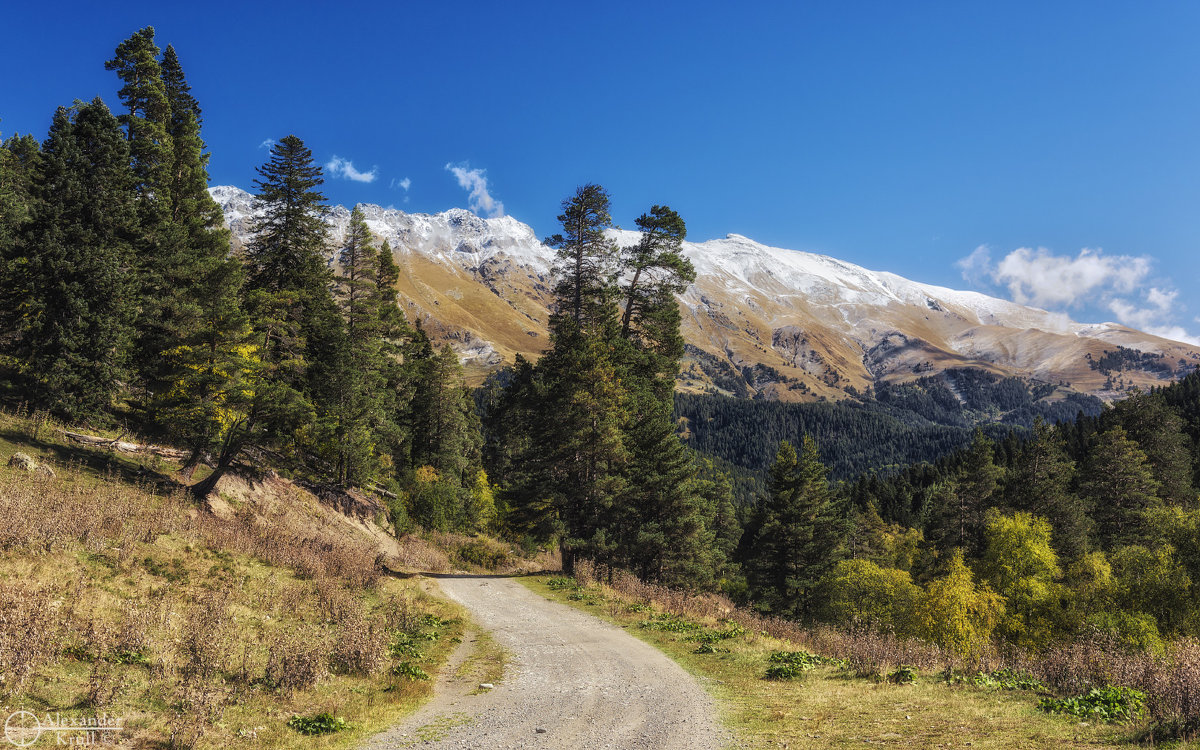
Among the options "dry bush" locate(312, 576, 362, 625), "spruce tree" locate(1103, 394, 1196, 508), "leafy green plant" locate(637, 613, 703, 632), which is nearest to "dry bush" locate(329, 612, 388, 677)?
"dry bush" locate(312, 576, 362, 625)

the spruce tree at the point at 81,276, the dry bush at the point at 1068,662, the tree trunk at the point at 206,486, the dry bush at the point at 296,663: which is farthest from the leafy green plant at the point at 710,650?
the spruce tree at the point at 81,276

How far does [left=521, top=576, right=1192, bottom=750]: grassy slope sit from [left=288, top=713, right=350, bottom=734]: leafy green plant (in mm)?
6359

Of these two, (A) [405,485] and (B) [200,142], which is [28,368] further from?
(A) [405,485]

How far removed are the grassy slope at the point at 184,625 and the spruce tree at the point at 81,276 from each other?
5.52 meters

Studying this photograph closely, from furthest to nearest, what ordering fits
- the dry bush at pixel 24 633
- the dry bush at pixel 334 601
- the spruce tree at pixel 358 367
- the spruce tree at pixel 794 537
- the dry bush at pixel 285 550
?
the spruce tree at pixel 794 537 → the spruce tree at pixel 358 367 → the dry bush at pixel 285 550 → the dry bush at pixel 334 601 → the dry bush at pixel 24 633

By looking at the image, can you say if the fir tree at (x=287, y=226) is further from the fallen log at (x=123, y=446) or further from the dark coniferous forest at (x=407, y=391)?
the fallen log at (x=123, y=446)

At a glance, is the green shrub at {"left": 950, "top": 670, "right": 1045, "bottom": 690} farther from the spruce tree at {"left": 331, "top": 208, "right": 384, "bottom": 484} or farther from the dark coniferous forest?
the spruce tree at {"left": 331, "top": 208, "right": 384, "bottom": 484}

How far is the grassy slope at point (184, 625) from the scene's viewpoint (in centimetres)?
862

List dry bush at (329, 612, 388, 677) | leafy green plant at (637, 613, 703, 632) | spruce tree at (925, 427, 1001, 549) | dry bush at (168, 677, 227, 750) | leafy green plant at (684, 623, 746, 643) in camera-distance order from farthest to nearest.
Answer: spruce tree at (925, 427, 1001, 549), leafy green plant at (637, 613, 703, 632), leafy green plant at (684, 623, 746, 643), dry bush at (329, 612, 388, 677), dry bush at (168, 677, 227, 750)

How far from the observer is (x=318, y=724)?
930cm

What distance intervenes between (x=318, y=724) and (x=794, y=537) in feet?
152

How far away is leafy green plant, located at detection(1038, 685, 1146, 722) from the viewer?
9.29m

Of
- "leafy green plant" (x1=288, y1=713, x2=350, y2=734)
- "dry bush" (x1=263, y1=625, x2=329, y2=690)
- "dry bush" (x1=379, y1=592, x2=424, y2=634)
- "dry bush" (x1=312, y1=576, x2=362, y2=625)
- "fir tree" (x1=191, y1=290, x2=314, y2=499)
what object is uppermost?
"fir tree" (x1=191, y1=290, x2=314, y2=499)

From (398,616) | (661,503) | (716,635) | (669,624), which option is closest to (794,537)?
(661,503)
